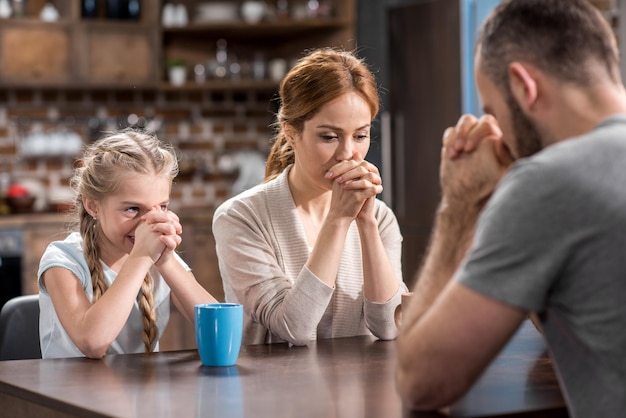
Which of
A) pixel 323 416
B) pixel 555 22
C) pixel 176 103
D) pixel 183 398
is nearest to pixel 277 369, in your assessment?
pixel 183 398

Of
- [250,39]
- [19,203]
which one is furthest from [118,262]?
[250,39]

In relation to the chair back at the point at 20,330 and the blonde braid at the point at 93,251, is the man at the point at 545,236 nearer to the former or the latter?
the blonde braid at the point at 93,251

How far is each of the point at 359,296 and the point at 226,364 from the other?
2.07 ft

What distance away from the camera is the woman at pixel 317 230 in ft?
6.81

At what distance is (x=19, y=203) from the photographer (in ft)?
18.4

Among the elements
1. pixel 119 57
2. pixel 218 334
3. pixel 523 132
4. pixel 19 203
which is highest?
pixel 119 57

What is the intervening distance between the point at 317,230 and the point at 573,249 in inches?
49.8

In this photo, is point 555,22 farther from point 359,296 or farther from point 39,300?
point 39,300

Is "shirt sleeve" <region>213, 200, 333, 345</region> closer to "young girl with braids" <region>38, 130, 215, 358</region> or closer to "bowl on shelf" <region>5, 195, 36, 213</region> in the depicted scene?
"young girl with braids" <region>38, 130, 215, 358</region>

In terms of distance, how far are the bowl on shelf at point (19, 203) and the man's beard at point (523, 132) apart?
→ 4.75m

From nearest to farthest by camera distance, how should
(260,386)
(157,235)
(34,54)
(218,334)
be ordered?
(260,386) → (218,334) → (157,235) → (34,54)

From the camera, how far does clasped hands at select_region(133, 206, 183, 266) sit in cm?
199

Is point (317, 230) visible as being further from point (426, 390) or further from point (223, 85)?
point (223, 85)

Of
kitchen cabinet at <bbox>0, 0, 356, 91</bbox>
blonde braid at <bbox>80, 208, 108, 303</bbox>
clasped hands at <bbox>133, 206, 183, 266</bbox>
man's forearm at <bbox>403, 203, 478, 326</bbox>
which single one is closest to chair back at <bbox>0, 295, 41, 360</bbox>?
blonde braid at <bbox>80, 208, 108, 303</bbox>
